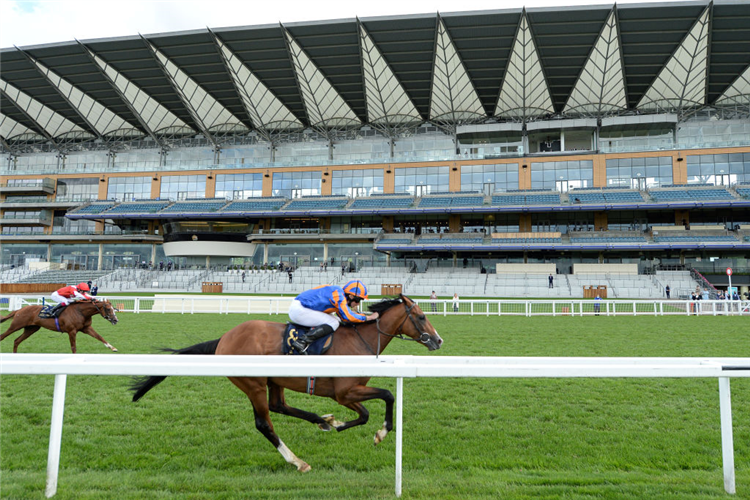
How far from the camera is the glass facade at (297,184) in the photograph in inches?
2169

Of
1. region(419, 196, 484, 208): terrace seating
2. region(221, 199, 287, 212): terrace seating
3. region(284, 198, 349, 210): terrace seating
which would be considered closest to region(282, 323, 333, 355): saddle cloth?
region(419, 196, 484, 208): terrace seating

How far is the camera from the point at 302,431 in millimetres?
5215

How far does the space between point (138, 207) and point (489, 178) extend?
42707 mm

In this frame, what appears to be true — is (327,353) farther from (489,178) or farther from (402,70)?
(489,178)

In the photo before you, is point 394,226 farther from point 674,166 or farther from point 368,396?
point 368,396

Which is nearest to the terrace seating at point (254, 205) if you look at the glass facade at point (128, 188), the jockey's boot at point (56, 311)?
the glass facade at point (128, 188)

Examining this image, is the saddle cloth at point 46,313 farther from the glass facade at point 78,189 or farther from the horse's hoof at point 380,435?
the glass facade at point 78,189

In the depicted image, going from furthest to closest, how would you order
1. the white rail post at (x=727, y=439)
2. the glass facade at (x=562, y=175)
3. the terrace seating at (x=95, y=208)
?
the terrace seating at (x=95, y=208) < the glass facade at (x=562, y=175) < the white rail post at (x=727, y=439)

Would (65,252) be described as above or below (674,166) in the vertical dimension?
below

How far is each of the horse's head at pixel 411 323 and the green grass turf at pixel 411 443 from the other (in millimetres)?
1020

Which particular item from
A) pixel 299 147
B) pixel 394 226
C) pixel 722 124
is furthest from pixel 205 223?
pixel 722 124

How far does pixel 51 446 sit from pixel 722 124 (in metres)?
61.8

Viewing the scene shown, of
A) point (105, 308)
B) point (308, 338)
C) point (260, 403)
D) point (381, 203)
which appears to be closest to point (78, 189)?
point (381, 203)

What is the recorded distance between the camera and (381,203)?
50.5 m
